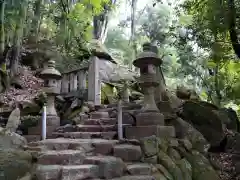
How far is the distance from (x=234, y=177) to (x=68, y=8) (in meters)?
9.02

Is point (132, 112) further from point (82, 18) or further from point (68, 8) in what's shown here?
point (68, 8)

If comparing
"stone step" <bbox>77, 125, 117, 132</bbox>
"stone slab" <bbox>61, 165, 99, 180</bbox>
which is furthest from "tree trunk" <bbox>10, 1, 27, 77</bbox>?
"stone slab" <bbox>61, 165, 99, 180</bbox>

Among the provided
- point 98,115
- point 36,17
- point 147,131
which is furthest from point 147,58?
point 36,17

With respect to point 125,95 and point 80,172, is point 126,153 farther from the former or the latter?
point 125,95

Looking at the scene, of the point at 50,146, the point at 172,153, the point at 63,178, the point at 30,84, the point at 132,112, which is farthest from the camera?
the point at 30,84

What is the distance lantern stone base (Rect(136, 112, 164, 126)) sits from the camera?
16.4 feet

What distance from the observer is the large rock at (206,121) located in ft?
21.9

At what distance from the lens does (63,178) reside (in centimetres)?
362

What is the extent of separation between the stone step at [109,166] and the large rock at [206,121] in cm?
321

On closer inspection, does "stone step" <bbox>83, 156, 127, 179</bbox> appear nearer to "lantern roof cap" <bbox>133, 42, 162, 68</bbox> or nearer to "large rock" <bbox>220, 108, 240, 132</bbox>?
"lantern roof cap" <bbox>133, 42, 162, 68</bbox>

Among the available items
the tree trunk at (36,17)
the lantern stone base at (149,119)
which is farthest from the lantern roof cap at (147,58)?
the tree trunk at (36,17)

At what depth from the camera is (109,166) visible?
395 centimetres

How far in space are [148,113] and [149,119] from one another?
0.12 m

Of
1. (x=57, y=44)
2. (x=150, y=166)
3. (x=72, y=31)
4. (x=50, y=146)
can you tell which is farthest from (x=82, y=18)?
(x=150, y=166)
